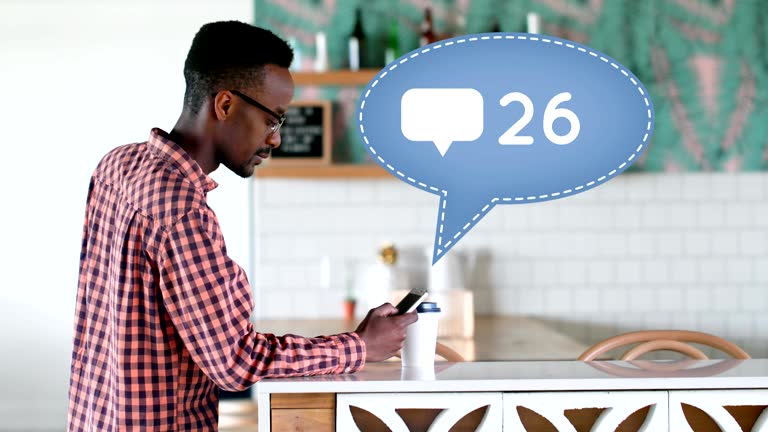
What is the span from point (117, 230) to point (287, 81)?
416mm

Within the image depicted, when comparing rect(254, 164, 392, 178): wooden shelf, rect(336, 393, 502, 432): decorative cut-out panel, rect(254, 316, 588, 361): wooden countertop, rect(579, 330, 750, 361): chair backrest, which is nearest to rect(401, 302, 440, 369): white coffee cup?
rect(336, 393, 502, 432): decorative cut-out panel

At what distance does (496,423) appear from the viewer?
5.66ft

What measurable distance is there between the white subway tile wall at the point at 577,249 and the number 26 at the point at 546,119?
4.36 feet

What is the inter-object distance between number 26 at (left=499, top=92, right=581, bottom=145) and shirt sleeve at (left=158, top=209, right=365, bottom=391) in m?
1.20

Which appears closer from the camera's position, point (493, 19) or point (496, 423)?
point (496, 423)

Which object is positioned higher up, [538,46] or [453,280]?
[538,46]

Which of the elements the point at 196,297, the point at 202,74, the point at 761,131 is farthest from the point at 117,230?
the point at 761,131

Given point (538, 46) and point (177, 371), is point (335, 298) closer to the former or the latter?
point (538, 46)

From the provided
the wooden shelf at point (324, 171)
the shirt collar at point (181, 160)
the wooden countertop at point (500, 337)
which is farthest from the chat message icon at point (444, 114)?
the wooden shelf at point (324, 171)

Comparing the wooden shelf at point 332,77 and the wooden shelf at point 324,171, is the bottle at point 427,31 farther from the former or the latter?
the wooden shelf at point 324,171

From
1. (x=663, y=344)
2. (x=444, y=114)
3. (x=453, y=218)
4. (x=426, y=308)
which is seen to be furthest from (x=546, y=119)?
(x=426, y=308)

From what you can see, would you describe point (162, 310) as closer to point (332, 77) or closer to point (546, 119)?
point (546, 119)

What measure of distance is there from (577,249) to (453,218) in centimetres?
224

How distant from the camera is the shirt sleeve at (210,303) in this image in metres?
1.48
